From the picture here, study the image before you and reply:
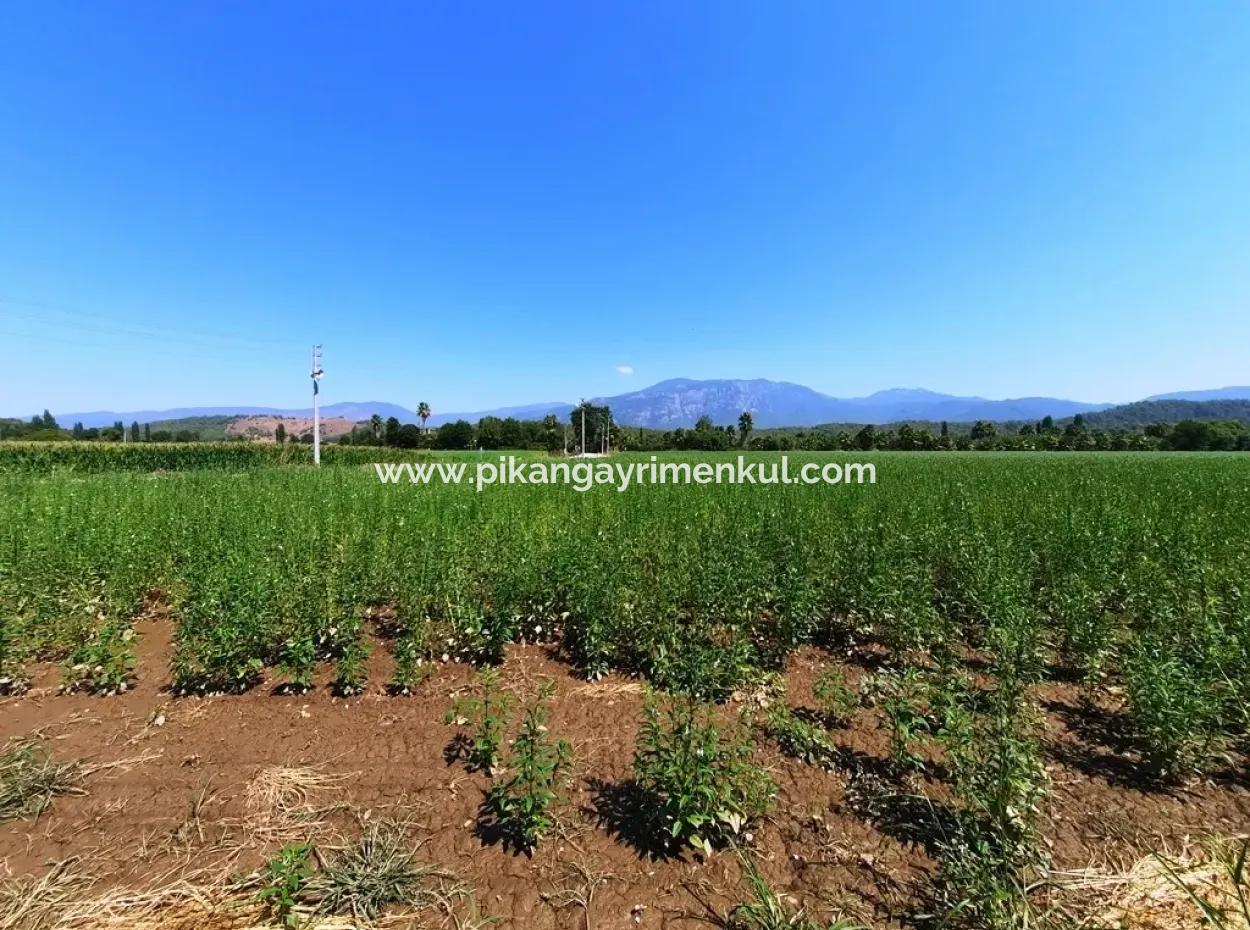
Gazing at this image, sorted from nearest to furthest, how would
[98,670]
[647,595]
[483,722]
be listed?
1. [483,722]
2. [98,670]
3. [647,595]

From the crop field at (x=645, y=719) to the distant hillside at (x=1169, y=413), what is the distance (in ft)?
552

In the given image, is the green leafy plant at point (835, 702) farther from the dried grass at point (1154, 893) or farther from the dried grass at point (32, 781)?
the dried grass at point (32, 781)

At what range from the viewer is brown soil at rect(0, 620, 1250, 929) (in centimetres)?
234

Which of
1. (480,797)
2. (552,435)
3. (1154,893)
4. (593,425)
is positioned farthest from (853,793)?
(552,435)

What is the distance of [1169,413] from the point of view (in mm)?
145000

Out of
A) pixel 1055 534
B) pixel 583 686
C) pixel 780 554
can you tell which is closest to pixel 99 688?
pixel 583 686

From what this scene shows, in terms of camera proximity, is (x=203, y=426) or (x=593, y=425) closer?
(x=593, y=425)

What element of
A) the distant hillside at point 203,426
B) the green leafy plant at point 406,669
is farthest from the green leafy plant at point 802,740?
the distant hillside at point 203,426

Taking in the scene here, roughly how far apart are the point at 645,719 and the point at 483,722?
3.76ft

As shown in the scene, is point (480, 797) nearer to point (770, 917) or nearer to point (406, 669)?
point (406, 669)

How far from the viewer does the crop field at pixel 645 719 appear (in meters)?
2.36

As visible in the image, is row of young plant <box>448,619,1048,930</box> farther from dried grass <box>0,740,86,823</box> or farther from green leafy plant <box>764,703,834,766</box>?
dried grass <box>0,740,86,823</box>

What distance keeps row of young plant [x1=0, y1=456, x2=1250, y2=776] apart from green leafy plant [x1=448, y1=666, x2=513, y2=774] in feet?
1.87

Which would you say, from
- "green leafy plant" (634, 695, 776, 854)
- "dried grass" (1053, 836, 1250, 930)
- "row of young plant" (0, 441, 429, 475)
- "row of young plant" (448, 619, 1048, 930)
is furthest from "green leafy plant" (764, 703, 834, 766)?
"row of young plant" (0, 441, 429, 475)
